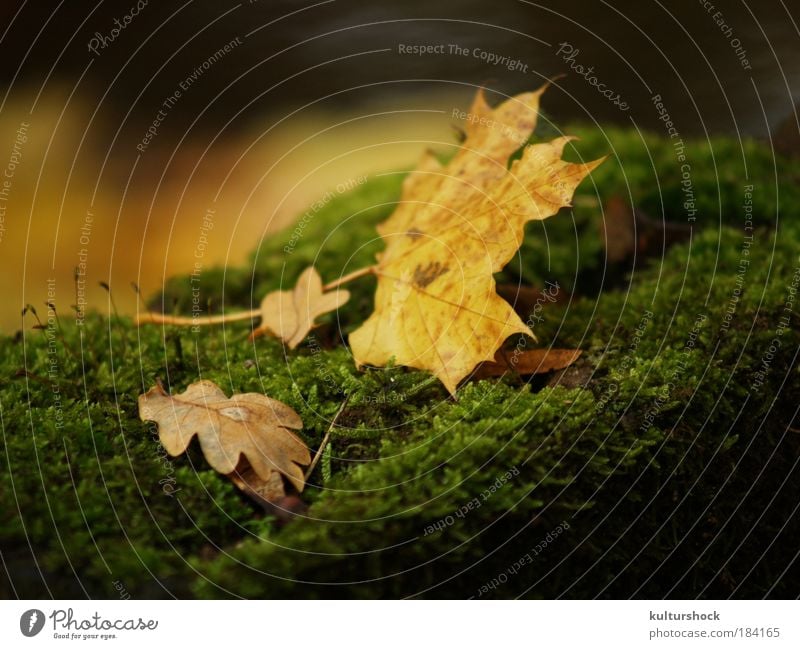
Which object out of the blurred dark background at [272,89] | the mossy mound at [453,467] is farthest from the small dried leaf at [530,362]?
the blurred dark background at [272,89]

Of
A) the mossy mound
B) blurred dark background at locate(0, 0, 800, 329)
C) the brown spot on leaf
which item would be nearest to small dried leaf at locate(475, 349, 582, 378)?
the mossy mound

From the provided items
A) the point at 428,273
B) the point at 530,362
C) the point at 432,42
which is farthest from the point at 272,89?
the point at 530,362

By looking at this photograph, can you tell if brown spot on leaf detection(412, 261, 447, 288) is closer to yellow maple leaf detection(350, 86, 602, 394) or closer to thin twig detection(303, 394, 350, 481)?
yellow maple leaf detection(350, 86, 602, 394)

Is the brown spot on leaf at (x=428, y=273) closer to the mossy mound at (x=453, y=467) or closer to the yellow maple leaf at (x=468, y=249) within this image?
the yellow maple leaf at (x=468, y=249)

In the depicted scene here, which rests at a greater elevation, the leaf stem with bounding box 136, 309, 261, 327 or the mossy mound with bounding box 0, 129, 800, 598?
the leaf stem with bounding box 136, 309, 261, 327

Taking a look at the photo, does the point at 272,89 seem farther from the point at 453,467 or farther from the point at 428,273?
the point at 453,467
